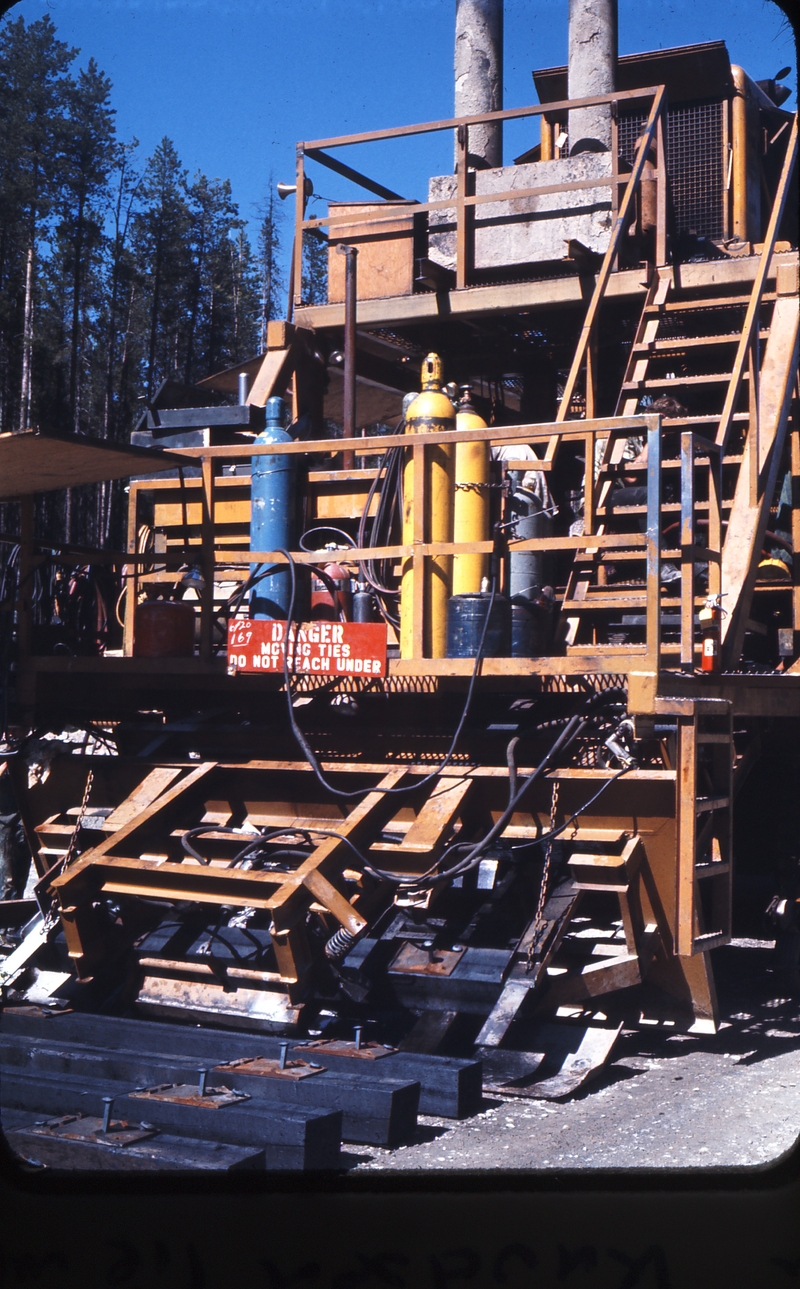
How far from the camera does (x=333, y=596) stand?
7422mm

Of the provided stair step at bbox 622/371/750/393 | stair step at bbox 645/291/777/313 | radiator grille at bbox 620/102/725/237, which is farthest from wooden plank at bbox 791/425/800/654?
radiator grille at bbox 620/102/725/237

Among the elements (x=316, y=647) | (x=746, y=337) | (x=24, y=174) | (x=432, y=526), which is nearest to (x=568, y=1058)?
(x=316, y=647)

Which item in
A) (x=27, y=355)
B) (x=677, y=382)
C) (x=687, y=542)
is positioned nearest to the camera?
(x=687, y=542)

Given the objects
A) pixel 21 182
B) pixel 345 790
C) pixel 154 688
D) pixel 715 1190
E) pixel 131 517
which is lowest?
pixel 715 1190

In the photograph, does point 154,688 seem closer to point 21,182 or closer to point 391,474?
point 391,474

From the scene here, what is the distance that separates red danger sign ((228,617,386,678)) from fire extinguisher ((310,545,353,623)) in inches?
24.9

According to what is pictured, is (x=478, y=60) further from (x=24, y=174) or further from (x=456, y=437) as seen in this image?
(x=24, y=174)

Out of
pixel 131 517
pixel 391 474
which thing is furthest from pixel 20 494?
pixel 391 474

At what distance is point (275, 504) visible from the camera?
773 cm

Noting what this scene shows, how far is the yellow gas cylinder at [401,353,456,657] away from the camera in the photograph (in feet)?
22.6

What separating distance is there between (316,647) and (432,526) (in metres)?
0.92

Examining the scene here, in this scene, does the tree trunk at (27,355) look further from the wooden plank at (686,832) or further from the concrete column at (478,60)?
the wooden plank at (686,832)

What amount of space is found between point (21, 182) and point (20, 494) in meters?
29.7

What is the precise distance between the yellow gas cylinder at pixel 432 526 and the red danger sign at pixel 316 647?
0.94ft
